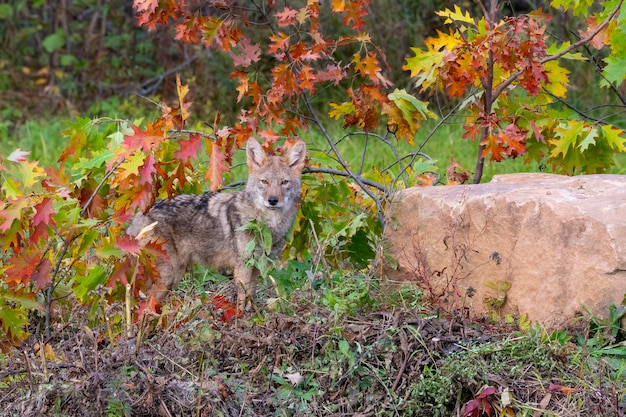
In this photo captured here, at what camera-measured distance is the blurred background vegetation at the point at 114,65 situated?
11.2 metres

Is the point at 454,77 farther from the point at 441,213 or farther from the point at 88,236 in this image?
the point at 88,236

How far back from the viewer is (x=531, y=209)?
485cm

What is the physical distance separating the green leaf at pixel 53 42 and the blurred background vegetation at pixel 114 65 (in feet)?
0.05

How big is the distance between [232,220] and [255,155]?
482 mm

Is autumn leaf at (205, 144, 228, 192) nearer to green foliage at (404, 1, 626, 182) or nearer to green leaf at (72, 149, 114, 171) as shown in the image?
green leaf at (72, 149, 114, 171)

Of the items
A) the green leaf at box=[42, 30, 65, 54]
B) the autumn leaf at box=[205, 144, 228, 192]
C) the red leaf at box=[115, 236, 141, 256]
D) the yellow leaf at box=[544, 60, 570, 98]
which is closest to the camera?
the red leaf at box=[115, 236, 141, 256]

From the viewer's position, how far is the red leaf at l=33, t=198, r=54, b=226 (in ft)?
15.8

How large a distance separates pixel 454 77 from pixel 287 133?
1208 mm

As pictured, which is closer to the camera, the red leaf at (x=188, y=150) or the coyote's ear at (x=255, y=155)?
the red leaf at (x=188, y=150)

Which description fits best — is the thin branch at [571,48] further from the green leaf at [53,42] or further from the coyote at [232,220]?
the green leaf at [53,42]

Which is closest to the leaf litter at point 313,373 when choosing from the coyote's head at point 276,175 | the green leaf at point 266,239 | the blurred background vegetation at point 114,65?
the green leaf at point 266,239

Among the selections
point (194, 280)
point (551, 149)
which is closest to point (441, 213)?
point (551, 149)

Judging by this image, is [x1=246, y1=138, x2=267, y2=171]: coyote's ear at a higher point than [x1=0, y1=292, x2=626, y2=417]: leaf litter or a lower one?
higher

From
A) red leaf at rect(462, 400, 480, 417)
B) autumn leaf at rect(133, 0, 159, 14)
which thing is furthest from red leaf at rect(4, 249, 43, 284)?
red leaf at rect(462, 400, 480, 417)
